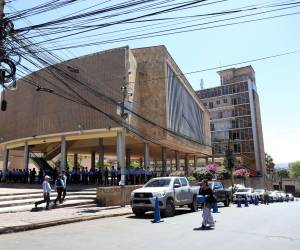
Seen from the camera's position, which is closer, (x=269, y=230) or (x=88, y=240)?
(x=88, y=240)

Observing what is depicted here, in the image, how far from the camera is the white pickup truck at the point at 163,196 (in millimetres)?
14523

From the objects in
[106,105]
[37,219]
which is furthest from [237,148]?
[37,219]

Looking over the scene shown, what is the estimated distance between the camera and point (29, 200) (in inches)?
711

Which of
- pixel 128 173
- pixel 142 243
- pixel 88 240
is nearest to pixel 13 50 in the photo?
pixel 88 240

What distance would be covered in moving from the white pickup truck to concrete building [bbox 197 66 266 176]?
61.9 metres

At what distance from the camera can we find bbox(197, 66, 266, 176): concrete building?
257 ft

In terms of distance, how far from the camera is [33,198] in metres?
18.8

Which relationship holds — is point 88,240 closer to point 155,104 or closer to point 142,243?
point 142,243

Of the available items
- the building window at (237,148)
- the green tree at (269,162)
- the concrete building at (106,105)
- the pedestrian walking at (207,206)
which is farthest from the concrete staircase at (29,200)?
the green tree at (269,162)

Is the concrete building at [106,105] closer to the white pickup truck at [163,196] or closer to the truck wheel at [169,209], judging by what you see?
the white pickup truck at [163,196]

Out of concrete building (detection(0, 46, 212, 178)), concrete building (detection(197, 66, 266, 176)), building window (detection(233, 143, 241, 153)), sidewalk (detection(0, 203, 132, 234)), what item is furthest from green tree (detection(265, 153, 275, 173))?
sidewalk (detection(0, 203, 132, 234))

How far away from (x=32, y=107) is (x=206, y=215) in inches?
1180

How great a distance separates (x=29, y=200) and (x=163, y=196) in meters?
7.77

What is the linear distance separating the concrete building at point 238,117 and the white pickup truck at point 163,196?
61860 mm
